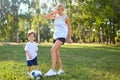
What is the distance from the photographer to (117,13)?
42.8 metres

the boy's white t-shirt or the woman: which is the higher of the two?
the woman

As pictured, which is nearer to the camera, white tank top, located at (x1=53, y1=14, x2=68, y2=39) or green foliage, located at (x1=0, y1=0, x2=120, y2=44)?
white tank top, located at (x1=53, y1=14, x2=68, y2=39)

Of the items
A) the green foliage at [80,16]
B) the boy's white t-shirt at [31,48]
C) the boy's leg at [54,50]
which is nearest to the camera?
the boy's leg at [54,50]

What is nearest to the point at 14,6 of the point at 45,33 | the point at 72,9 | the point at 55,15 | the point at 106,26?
the point at 72,9

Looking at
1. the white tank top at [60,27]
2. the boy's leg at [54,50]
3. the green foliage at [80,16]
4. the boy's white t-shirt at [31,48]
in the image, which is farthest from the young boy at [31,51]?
the green foliage at [80,16]

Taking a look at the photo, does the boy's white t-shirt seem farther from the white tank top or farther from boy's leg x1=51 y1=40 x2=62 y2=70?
the white tank top

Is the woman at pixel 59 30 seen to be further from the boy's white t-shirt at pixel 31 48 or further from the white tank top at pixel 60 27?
the boy's white t-shirt at pixel 31 48

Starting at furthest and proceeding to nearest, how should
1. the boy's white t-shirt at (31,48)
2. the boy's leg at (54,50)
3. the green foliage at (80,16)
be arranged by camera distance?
the green foliage at (80,16)
the boy's white t-shirt at (31,48)
the boy's leg at (54,50)

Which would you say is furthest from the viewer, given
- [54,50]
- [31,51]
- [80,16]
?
[80,16]

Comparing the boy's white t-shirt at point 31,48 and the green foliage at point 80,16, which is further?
the green foliage at point 80,16

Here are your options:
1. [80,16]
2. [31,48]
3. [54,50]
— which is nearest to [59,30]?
[54,50]

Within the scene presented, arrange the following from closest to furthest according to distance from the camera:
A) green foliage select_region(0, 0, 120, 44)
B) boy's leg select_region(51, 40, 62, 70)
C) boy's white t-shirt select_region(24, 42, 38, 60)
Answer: boy's leg select_region(51, 40, 62, 70)
boy's white t-shirt select_region(24, 42, 38, 60)
green foliage select_region(0, 0, 120, 44)

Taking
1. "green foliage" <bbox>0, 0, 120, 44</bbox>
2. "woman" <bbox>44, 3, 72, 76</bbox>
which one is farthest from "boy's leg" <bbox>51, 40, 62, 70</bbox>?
"green foliage" <bbox>0, 0, 120, 44</bbox>

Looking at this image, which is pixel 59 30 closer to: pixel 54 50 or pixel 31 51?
pixel 54 50
